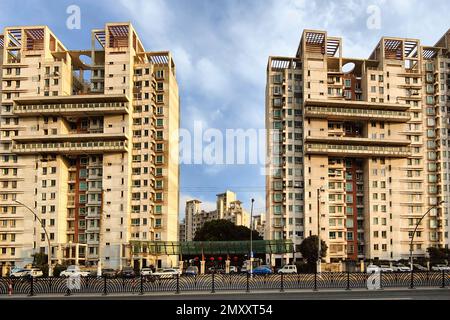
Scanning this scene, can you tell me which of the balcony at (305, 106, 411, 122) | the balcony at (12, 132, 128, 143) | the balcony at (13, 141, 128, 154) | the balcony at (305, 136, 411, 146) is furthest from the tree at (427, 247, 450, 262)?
the balcony at (12, 132, 128, 143)

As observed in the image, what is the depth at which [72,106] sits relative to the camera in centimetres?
8950

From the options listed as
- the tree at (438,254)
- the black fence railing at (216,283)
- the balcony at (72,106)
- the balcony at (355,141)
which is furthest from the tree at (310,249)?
the black fence railing at (216,283)

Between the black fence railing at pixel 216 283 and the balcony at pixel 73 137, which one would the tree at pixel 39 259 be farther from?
the black fence railing at pixel 216 283

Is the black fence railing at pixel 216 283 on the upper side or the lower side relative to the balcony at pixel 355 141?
lower

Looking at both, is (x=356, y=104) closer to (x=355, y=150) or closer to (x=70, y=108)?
(x=355, y=150)

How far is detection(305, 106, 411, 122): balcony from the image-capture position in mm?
91375

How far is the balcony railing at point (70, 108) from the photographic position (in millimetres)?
89062

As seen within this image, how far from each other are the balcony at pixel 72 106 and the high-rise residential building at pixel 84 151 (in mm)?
186

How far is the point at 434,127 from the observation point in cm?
9738

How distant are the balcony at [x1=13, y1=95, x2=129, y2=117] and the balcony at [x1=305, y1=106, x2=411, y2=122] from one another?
117ft

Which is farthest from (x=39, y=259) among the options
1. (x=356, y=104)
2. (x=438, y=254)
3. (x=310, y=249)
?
(x=438, y=254)

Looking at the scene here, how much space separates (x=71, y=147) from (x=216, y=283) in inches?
2524

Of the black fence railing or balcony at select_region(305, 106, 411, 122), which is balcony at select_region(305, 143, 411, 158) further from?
the black fence railing

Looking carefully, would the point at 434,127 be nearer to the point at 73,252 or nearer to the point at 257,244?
the point at 257,244
